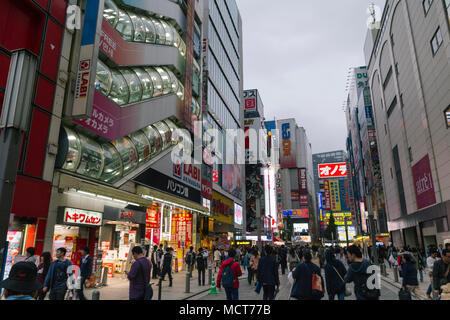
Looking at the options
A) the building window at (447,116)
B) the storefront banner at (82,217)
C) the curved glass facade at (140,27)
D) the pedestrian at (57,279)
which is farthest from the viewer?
the building window at (447,116)

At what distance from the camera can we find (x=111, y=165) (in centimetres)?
1656

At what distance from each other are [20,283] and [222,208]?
36022mm

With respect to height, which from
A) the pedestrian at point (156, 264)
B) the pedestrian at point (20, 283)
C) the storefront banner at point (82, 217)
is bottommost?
the pedestrian at point (156, 264)

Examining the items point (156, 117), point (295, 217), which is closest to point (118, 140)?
point (156, 117)

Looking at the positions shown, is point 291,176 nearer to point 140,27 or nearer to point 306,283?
point 140,27

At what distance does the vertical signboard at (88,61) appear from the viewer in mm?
13205

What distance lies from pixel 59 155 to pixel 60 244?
388cm

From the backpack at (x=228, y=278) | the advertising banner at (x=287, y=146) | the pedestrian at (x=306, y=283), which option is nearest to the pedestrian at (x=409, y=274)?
the pedestrian at (x=306, y=283)

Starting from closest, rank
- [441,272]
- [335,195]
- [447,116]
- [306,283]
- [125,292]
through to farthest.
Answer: [306,283] → [441,272] → [125,292] → [447,116] → [335,195]

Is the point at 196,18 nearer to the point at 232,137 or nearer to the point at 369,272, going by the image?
the point at 232,137

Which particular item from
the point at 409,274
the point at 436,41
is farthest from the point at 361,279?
the point at 436,41

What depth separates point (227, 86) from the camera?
45.3 metres

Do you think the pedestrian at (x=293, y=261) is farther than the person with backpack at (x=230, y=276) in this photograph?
Yes

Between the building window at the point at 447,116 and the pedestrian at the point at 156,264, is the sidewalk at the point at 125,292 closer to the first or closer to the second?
the pedestrian at the point at 156,264
